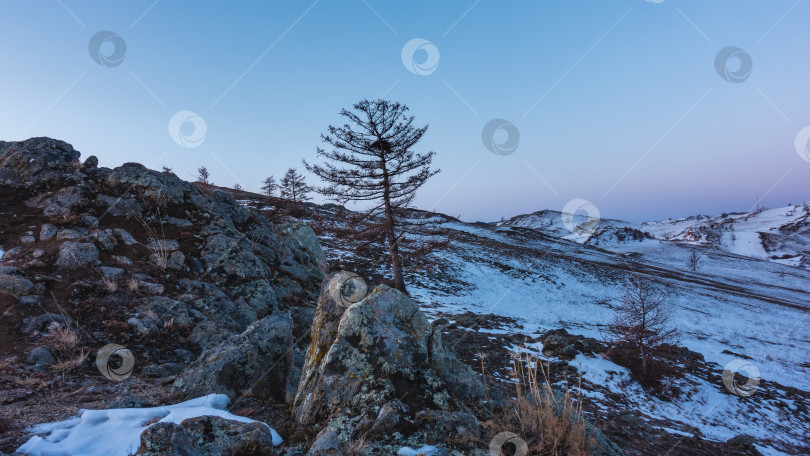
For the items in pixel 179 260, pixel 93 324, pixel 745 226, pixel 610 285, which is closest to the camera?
pixel 93 324

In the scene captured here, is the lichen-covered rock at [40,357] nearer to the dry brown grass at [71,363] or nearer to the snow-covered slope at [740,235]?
the dry brown grass at [71,363]

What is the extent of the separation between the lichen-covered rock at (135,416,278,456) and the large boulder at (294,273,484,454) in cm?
51

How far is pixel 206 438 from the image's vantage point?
2768 mm

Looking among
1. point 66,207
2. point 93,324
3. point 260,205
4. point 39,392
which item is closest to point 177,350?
point 93,324

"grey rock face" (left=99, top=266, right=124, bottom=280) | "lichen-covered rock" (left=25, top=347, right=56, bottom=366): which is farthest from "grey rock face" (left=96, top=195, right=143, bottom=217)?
"lichen-covered rock" (left=25, top=347, right=56, bottom=366)

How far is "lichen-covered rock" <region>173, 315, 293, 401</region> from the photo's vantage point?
4078mm

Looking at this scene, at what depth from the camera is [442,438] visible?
2.89 meters

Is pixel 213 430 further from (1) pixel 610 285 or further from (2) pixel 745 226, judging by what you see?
(2) pixel 745 226

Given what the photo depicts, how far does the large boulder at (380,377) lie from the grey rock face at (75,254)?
6164 millimetres

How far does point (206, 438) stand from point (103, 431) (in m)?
1.06

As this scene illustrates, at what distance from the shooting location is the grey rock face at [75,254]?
678cm

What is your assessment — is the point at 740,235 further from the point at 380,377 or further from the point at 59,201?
the point at 59,201

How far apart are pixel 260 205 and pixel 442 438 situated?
3354 centimetres

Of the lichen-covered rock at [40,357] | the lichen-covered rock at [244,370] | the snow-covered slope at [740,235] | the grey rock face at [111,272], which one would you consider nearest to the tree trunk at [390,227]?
the grey rock face at [111,272]
